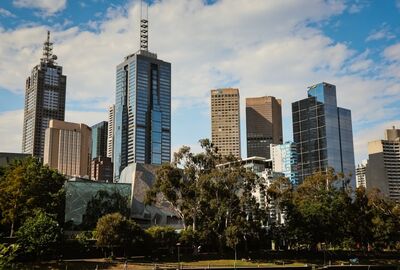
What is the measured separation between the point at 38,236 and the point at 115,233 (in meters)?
11.3

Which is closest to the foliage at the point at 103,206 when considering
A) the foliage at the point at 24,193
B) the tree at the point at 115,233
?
the foliage at the point at 24,193

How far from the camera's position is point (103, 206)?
99625 mm

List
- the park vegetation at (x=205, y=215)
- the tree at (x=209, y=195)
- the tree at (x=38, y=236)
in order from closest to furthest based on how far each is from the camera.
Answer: the tree at (x=38, y=236) < the park vegetation at (x=205, y=215) < the tree at (x=209, y=195)

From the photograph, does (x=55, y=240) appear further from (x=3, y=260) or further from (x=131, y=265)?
(x=3, y=260)

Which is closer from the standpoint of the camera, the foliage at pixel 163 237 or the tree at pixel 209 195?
the foliage at pixel 163 237

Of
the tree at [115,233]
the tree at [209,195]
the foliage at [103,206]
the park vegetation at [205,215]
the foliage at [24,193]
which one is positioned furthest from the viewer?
the foliage at [103,206]

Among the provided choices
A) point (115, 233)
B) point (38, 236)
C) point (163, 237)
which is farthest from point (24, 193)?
point (163, 237)

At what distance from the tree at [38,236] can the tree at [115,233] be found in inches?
288

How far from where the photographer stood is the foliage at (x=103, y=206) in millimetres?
97000

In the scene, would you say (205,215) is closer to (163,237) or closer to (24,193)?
(163,237)

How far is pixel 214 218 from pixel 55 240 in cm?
2828

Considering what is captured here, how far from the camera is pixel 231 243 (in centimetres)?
7556

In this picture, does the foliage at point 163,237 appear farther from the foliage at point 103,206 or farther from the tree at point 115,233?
the foliage at point 103,206

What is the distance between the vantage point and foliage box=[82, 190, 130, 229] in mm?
97000
